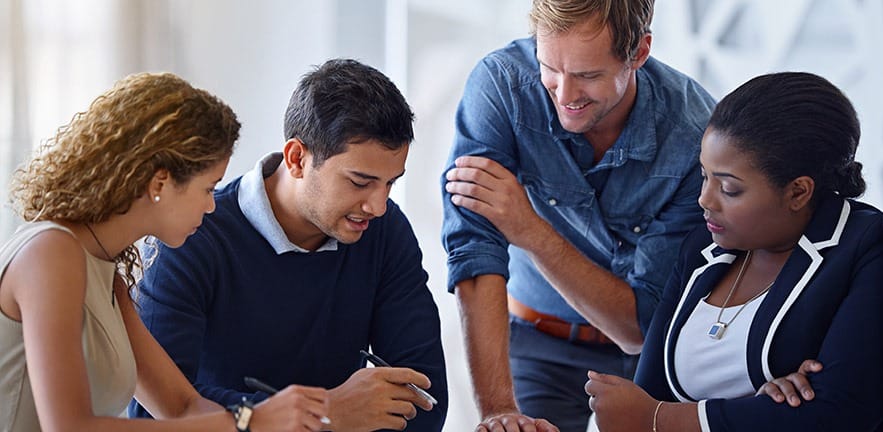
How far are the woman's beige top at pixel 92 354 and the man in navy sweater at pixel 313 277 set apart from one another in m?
0.18

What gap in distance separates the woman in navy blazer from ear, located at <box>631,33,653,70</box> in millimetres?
329

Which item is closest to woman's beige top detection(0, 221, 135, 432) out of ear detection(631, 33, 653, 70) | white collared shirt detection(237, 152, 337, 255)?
white collared shirt detection(237, 152, 337, 255)

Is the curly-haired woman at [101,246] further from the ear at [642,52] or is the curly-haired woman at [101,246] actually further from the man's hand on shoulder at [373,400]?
the ear at [642,52]

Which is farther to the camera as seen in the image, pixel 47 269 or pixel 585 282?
pixel 585 282

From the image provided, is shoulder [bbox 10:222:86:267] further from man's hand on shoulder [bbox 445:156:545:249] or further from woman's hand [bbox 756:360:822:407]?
woman's hand [bbox 756:360:822:407]

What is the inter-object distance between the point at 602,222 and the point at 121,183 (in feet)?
3.53

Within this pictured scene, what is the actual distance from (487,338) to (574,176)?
37 centimetres

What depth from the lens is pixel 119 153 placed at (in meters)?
1.37

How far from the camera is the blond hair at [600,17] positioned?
1951 mm

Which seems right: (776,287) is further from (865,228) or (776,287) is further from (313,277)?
(313,277)

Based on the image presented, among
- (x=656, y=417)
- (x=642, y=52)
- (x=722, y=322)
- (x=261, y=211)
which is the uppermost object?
(x=642, y=52)

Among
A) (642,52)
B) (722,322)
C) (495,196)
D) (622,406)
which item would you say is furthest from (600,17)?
(622,406)

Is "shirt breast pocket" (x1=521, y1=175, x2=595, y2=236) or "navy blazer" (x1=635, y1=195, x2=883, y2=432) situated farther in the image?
"shirt breast pocket" (x1=521, y1=175, x2=595, y2=236)

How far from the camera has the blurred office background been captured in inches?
99.3
